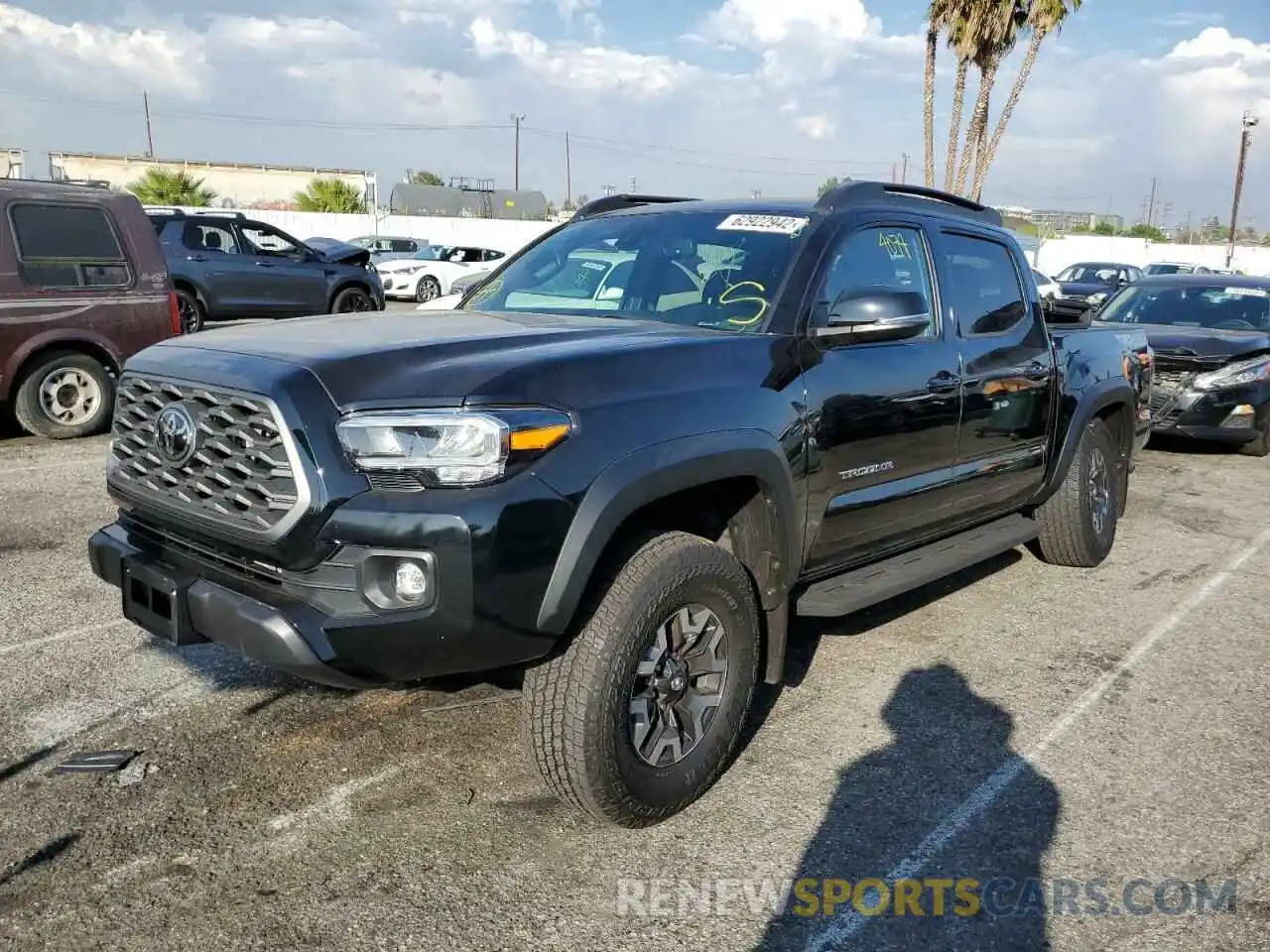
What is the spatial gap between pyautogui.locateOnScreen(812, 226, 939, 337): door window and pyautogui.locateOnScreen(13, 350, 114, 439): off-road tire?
22.4 ft

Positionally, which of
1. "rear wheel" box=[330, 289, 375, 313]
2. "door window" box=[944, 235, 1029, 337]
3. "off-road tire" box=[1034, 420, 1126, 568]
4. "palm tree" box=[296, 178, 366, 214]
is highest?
"palm tree" box=[296, 178, 366, 214]

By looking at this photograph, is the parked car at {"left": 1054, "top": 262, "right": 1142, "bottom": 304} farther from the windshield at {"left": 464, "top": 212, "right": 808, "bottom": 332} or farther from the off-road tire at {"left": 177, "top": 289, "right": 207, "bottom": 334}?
the windshield at {"left": 464, "top": 212, "right": 808, "bottom": 332}

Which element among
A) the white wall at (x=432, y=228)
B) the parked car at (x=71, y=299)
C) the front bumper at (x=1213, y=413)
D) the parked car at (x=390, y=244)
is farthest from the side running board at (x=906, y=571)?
the white wall at (x=432, y=228)

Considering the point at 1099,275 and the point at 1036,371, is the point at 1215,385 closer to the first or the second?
the point at 1036,371

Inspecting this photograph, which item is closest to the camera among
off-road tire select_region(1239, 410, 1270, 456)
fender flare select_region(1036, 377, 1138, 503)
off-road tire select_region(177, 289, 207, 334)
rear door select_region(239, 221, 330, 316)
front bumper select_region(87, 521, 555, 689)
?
front bumper select_region(87, 521, 555, 689)

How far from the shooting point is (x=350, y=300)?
1614cm

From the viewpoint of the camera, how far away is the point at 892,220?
4.16m

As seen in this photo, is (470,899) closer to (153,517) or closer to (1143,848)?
(153,517)

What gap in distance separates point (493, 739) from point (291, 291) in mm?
12917

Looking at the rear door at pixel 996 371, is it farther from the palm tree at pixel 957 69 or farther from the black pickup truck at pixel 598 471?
the palm tree at pixel 957 69

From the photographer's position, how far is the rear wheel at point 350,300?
52.2 feet

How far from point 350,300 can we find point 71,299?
807cm

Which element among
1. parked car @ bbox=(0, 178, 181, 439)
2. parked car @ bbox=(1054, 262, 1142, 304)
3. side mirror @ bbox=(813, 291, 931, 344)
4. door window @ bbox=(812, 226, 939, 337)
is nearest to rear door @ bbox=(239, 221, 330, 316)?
parked car @ bbox=(0, 178, 181, 439)

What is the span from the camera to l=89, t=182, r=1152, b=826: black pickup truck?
263 centimetres
